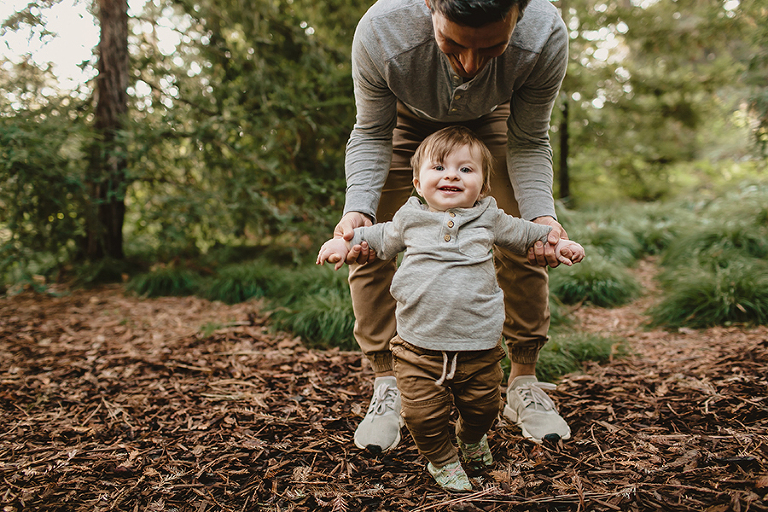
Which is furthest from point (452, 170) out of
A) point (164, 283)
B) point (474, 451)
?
point (164, 283)

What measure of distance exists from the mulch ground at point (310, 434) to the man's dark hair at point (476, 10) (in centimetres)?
135

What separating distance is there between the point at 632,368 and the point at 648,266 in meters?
2.97

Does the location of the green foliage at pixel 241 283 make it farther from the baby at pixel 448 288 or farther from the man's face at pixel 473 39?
the man's face at pixel 473 39

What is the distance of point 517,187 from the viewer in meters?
1.82

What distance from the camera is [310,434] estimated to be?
74.9 inches

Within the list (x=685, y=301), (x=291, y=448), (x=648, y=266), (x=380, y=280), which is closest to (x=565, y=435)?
(x=380, y=280)

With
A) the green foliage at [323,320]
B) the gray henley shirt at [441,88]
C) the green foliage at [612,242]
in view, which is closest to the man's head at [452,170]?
the gray henley shirt at [441,88]

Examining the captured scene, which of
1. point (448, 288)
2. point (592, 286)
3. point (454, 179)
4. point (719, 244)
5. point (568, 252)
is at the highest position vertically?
point (454, 179)

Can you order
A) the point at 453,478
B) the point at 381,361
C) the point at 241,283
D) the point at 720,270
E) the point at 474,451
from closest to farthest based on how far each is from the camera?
the point at 453,478
the point at 474,451
the point at 381,361
the point at 720,270
the point at 241,283

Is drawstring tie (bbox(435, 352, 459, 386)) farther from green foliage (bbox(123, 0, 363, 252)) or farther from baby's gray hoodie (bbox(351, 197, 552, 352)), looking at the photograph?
green foliage (bbox(123, 0, 363, 252))

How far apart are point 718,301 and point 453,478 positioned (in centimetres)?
244

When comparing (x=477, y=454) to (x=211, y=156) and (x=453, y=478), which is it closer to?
(x=453, y=478)

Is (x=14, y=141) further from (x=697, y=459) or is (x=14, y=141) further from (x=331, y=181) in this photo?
(x=697, y=459)

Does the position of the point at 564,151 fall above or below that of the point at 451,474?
above
